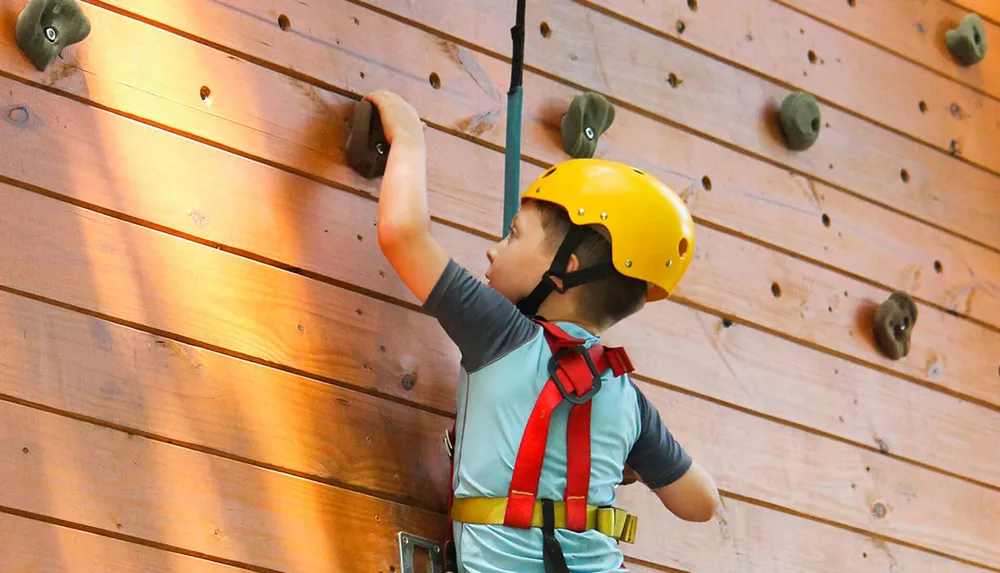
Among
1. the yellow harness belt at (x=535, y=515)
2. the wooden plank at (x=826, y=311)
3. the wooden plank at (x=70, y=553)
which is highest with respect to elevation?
the wooden plank at (x=826, y=311)

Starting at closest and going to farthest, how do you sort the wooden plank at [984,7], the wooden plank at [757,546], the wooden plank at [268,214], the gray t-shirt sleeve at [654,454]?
the wooden plank at [268,214] → the gray t-shirt sleeve at [654,454] → the wooden plank at [757,546] → the wooden plank at [984,7]

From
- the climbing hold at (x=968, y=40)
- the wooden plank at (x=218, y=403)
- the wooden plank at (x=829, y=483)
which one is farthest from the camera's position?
the climbing hold at (x=968, y=40)

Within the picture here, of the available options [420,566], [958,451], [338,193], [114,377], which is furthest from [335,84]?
[958,451]

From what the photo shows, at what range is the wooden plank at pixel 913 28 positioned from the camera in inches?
121

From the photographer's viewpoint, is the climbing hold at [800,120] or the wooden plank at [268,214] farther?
the climbing hold at [800,120]

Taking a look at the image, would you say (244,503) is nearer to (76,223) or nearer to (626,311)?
(76,223)

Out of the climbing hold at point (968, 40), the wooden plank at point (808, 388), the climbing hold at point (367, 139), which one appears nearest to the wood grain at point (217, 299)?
the climbing hold at point (367, 139)

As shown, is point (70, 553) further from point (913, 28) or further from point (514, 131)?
point (913, 28)

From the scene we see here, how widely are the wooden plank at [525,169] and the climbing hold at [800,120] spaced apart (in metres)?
0.09

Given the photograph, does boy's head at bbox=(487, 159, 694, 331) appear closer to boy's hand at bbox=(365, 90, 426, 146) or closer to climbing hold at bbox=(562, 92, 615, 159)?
boy's hand at bbox=(365, 90, 426, 146)

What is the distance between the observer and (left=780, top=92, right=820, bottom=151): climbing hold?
281 centimetres

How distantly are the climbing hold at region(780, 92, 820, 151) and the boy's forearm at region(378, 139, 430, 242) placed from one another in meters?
1.18

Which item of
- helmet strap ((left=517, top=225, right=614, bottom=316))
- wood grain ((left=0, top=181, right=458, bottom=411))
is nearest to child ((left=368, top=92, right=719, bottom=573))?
helmet strap ((left=517, top=225, right=614, bottom=316))

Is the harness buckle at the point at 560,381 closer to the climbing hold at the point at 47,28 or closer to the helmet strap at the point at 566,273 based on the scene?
the helmet strap at the point at 566,273
